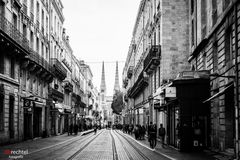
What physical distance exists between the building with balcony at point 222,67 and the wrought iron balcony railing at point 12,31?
12.0 m

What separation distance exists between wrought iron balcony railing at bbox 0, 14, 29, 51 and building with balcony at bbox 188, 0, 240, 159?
39.4ft

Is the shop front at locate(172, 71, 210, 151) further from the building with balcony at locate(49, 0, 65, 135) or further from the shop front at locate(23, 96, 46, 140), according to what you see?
the building with balcony at locate(49, 0, 65, 135)

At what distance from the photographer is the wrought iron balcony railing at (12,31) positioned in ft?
88.7

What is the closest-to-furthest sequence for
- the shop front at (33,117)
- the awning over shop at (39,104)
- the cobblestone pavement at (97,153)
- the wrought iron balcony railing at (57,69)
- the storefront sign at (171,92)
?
the cobblestone pavement at (97,153)
the storefront sign at (171,92)
the shop front at (33,117)
the awning over shop at (39,104)
the wrought iron balcony railing at (57,69)

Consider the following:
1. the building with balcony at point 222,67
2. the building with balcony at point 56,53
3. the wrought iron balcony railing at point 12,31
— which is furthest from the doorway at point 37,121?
the building with balcony at point 222,67

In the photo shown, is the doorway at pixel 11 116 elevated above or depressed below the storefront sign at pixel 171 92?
below

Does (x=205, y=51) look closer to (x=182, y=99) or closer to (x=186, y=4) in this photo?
(x=182, y=99)

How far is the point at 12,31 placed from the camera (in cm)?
2947

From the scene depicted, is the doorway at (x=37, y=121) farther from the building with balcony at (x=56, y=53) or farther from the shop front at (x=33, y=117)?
the building with balcony at (x=56, y=53)

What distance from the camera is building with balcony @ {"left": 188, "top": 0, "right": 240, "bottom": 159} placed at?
1789cm

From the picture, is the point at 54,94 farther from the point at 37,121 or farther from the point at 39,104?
the point at 39,104

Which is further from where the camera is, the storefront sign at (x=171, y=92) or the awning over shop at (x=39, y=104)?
the awning over shop at (x=39, y=104)

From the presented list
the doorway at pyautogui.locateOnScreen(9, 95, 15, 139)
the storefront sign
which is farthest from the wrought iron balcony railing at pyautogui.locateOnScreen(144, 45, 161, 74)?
the doorway at pyautogui.locateOnScreen(9, 95, 15, 139)

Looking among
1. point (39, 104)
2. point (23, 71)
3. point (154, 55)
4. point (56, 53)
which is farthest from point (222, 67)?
point (56, 53)
